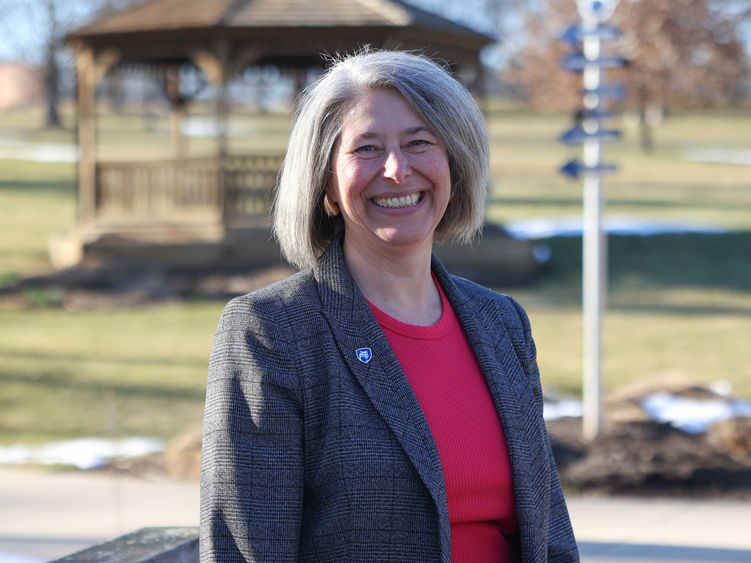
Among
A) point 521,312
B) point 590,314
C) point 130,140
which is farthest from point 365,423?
point 130,140

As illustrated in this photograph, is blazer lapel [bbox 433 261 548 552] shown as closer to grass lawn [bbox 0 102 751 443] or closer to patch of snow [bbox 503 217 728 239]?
grass lawn [bbox 0 102 751 443]

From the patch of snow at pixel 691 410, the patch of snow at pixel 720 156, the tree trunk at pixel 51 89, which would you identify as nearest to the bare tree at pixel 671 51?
the patch of snow at pixel 720 156

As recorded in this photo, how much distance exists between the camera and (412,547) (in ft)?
6.78

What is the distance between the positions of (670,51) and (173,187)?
1799 cm

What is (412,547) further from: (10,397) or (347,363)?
(10,397)

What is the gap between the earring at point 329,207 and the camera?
237 centimetres

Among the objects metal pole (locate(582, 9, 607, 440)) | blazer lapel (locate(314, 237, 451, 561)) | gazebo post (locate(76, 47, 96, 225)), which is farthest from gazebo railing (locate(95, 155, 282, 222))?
blazer lapel (locate(314, 237, 451, 561))

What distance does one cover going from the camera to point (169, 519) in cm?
576

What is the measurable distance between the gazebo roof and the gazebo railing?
176 centimetres

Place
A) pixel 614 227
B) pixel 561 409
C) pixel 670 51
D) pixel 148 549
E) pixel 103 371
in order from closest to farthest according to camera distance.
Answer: pixel 148 549
pixel 561 409
pixel 103 371
pixel 614 227
pixel 670 51

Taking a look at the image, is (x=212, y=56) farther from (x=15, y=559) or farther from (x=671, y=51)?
(x=671, y=51)

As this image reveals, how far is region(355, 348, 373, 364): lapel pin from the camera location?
2146 mm

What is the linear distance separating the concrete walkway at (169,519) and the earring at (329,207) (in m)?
3.31

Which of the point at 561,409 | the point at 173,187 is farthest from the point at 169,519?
the point at 173,187
